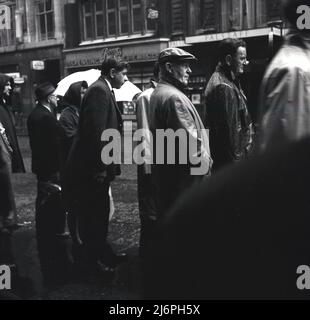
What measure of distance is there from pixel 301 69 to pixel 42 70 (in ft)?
96.6

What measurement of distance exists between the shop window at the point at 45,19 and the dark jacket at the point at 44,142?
25914mm

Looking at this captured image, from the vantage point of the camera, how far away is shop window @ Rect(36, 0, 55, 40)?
30.0 m

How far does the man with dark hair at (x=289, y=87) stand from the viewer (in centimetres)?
222

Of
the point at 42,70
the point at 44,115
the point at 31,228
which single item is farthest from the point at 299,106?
the point at 42,70

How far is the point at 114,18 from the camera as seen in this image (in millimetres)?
27031

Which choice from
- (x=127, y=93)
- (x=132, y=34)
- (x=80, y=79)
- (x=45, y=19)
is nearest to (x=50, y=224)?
(x=80, y=79)

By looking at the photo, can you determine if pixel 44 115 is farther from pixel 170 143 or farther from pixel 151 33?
Result: pixel 151 33

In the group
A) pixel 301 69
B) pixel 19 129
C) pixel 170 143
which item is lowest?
pixel 19 129

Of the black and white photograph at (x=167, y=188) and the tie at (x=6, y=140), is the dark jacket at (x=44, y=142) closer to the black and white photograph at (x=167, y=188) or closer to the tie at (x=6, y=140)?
the black and white photograph at (x=167, y=188)

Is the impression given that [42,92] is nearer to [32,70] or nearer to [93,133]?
[93,133]

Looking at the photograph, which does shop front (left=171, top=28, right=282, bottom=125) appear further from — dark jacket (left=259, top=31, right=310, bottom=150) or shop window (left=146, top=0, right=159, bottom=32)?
dark jacket (left=259, top=31, right=310, bottom=150)

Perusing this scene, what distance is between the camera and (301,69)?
7.75 ft

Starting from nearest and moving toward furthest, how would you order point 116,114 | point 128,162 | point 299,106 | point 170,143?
1. point 299,106
2. point 170,143
3. point 116,114
4. point 128,162
